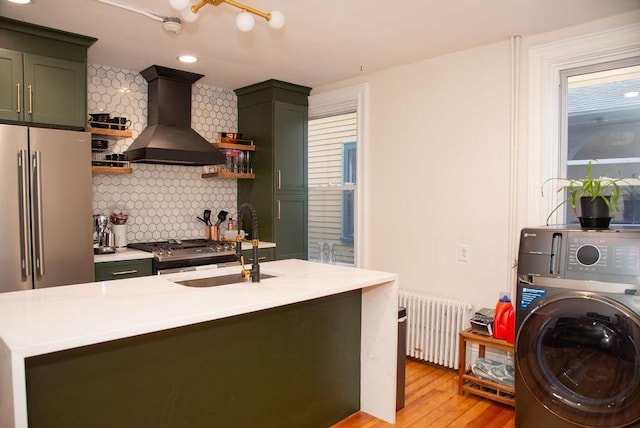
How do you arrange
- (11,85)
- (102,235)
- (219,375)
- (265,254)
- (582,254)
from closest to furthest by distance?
(219,375)
(582,254)
(11,85)
(102,235)
(265,254)

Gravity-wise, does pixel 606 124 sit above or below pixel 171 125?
below

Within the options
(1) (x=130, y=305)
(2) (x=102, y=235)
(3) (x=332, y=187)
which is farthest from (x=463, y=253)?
(2) (x=102, y=235)

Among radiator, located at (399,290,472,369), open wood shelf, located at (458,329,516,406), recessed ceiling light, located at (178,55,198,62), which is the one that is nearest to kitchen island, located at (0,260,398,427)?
open wood shelf, located at (458,329,516,406)

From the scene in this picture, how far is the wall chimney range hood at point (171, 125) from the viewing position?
148 inches

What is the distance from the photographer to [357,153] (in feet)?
13.9

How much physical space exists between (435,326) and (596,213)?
1544mm

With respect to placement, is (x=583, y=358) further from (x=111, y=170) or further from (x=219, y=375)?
(x=111, y=170)

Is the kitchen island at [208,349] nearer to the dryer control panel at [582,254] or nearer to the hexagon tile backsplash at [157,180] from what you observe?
the dryer control panel at [582,254]

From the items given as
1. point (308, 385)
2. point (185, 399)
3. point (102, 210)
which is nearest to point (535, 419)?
point (308, 385)

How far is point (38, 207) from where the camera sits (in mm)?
2973

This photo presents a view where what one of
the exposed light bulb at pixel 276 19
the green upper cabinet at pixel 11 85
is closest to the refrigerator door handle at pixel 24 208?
the green upper cabinet at pixel 11 85

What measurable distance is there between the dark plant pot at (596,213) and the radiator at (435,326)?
1190 mm

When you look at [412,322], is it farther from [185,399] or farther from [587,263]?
[185,399]

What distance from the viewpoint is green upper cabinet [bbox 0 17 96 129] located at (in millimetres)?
2953
